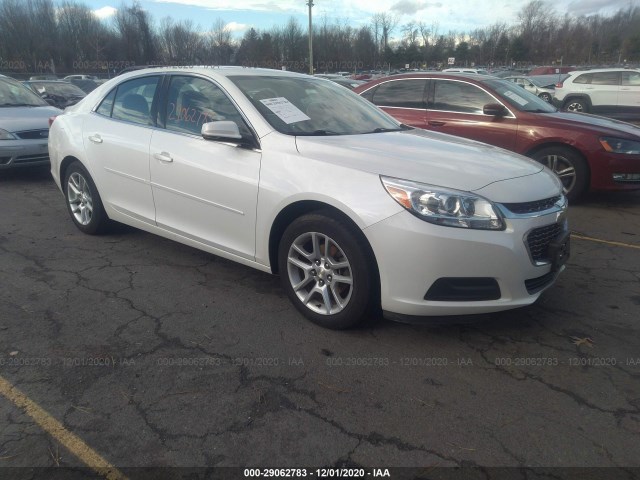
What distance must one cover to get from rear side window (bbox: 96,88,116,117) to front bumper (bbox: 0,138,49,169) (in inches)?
139

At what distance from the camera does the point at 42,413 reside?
242 cm

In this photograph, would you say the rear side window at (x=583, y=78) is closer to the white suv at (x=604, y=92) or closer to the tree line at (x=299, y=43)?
the white suv at (x=604, y=92)

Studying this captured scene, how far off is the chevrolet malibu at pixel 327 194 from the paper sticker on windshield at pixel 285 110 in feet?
0.06

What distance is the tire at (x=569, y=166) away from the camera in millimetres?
6289

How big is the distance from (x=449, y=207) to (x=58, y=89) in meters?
15.3

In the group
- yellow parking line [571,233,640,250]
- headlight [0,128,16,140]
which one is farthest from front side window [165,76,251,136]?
headlight [0,128,16,140]

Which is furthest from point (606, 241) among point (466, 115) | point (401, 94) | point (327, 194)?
point (401, 94)

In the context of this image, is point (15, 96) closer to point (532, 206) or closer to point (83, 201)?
point (83, 201)

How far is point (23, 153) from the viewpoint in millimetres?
7496

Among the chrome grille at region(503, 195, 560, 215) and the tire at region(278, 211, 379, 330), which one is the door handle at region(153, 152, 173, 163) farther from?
the chrome grille at region(503, 195, 560, 215)

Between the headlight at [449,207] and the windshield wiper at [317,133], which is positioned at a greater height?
the windshield wiper at [317,133]

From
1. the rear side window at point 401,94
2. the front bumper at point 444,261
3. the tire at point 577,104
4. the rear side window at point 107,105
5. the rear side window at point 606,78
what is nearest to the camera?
the front bumper at point 444,261

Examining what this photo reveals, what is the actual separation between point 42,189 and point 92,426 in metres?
6.04

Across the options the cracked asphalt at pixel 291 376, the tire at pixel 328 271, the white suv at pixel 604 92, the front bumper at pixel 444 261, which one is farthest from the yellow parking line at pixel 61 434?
the white suv at pixel 604 92
